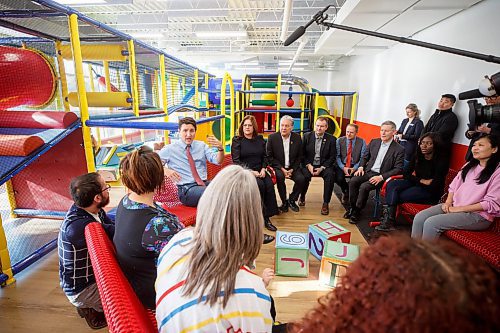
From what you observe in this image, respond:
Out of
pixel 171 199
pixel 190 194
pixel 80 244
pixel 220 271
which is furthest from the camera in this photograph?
pixel 171 199

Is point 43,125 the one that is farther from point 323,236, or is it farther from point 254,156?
point 323,236

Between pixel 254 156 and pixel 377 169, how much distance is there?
5.22ft

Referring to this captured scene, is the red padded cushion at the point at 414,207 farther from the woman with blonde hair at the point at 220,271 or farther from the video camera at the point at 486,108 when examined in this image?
the woman with blonde hair at the point at 220,271

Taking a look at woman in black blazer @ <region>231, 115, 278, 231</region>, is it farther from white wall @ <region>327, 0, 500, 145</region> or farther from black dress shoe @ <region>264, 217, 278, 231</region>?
white wall @ <region>327, 0, 500, 145</region>

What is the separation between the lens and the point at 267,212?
3203 mm

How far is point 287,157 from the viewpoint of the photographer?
3670 mm

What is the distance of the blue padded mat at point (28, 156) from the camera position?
6.23 ft

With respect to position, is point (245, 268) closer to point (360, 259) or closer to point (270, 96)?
point (360, 259)

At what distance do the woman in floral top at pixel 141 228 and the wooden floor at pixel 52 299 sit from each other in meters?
0.77

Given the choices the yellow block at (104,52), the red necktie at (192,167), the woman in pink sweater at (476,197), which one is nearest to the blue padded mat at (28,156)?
the red necktie at (192,167)

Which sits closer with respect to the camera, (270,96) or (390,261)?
(390,261)

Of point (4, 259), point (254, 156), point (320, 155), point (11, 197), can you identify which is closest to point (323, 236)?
point (254, 156)

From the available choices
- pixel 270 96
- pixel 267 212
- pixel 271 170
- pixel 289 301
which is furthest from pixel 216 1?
pixel 289 301

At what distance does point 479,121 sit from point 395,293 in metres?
2.49
